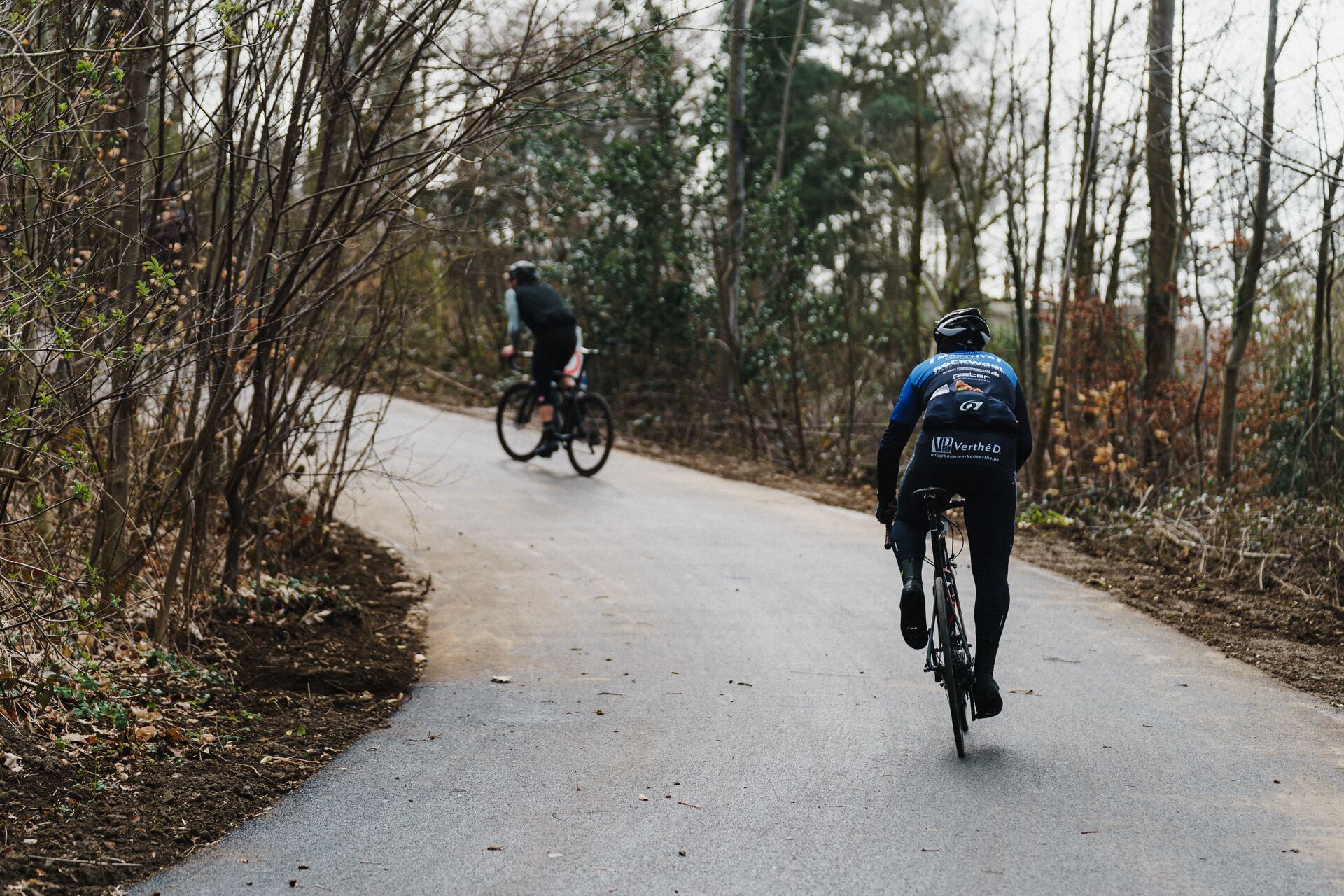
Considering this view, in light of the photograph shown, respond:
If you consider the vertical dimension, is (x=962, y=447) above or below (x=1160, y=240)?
below

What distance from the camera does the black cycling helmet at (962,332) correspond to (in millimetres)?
6395

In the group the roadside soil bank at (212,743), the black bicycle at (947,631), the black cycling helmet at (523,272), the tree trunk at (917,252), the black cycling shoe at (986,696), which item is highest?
the tree trunk at (917,252)

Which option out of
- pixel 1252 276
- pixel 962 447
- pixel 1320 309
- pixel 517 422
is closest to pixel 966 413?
pixel 962 447

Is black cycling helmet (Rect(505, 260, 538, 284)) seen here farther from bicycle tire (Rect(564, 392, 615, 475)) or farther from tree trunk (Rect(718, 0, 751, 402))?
tree trunk (Rect(718, 0, 751, 402))

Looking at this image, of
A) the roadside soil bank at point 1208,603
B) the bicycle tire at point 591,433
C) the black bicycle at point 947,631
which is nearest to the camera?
the black bicycle at point 947,631

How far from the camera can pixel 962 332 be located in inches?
252

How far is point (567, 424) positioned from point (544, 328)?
116 cm

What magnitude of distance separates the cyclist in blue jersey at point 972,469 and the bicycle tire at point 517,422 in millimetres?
9629

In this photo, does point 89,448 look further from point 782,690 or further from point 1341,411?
point 1341,411

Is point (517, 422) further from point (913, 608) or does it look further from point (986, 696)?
point (986, 696)

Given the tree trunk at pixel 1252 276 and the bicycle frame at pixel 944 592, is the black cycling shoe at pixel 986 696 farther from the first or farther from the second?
the tree trunk at pixel 1252 276

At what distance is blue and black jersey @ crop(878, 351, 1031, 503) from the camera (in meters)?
5.95

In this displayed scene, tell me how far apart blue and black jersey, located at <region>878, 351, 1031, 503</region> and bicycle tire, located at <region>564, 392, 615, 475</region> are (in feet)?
28.8

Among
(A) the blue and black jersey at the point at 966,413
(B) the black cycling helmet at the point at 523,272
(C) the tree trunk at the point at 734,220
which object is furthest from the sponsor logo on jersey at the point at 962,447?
(C) the tree trunk at the point at 734,220
